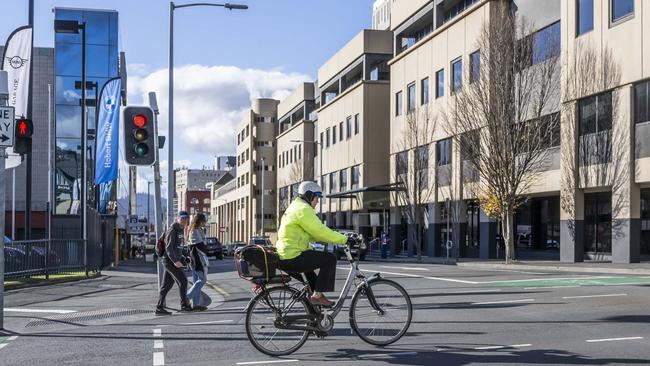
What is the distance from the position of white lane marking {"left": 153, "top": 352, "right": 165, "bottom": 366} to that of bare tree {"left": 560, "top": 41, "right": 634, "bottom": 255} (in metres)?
24.5

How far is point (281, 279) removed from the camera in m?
8.63

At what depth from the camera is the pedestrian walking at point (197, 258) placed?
13922 mm

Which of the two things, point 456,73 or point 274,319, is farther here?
point 456,73

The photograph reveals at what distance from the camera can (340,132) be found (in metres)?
66.6

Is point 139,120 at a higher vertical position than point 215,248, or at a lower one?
higher

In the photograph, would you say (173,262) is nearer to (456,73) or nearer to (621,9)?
(621,9)

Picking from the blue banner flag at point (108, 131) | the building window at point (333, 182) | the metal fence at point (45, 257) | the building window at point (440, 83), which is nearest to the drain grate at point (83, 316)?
the metal fence at point (45, 257)

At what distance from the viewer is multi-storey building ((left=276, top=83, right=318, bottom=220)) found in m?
78.7

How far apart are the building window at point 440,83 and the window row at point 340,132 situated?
46.2 feet

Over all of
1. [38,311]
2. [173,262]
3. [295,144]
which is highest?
[295,144]

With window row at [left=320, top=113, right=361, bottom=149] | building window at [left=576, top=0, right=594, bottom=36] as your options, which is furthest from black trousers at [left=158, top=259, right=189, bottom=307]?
window row at [left=320, top=113, right=361, bottom=149]

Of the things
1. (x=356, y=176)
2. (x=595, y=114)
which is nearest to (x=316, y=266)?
(x=595, y=114)

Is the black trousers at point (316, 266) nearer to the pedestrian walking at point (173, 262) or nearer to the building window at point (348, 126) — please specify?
the pedestrian walking at point (173, 262)

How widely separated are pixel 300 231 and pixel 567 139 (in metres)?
26.6
